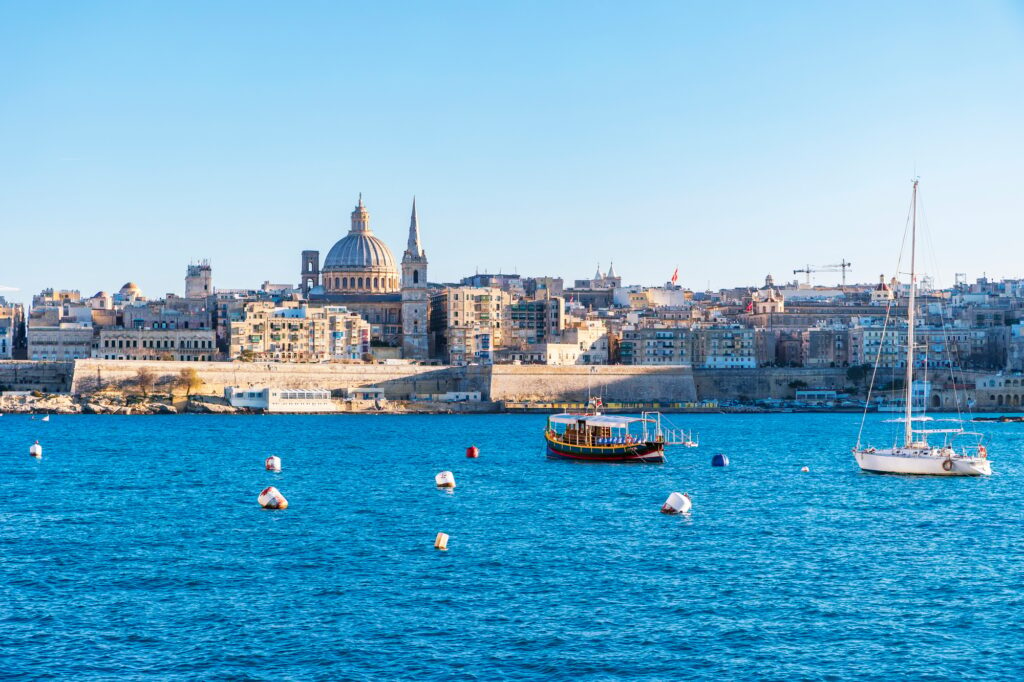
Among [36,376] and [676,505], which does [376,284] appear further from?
[676,505]

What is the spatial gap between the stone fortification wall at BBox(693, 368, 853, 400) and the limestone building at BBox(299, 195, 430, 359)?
20.9 meters

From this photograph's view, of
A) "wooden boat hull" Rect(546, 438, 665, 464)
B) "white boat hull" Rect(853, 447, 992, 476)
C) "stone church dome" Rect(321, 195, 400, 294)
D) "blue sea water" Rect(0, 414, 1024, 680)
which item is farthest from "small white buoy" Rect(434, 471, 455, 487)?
"stone church dome" Rect(321, 195, 400, 294)

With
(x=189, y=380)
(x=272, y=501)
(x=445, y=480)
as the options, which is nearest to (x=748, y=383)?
(x=189, y=380)

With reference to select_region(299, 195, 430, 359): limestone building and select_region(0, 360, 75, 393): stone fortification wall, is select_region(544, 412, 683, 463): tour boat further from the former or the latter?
select_region(299, 195, 430, 359): limestone building

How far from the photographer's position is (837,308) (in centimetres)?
12669

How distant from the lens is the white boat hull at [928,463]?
38.2 m

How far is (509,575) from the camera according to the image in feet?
74.3

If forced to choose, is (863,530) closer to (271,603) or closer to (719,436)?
(271,603)

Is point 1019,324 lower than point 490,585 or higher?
higher

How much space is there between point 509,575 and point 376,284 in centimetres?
9929

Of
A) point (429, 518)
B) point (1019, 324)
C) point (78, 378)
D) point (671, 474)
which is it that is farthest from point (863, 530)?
point (1019, 324)

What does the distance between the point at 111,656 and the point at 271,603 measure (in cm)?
330

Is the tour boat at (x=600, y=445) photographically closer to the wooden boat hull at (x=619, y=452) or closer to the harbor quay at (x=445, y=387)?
the wooden boat hull at (x=619, y=452)

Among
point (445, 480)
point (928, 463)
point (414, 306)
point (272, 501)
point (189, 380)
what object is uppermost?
point (414, 306)
